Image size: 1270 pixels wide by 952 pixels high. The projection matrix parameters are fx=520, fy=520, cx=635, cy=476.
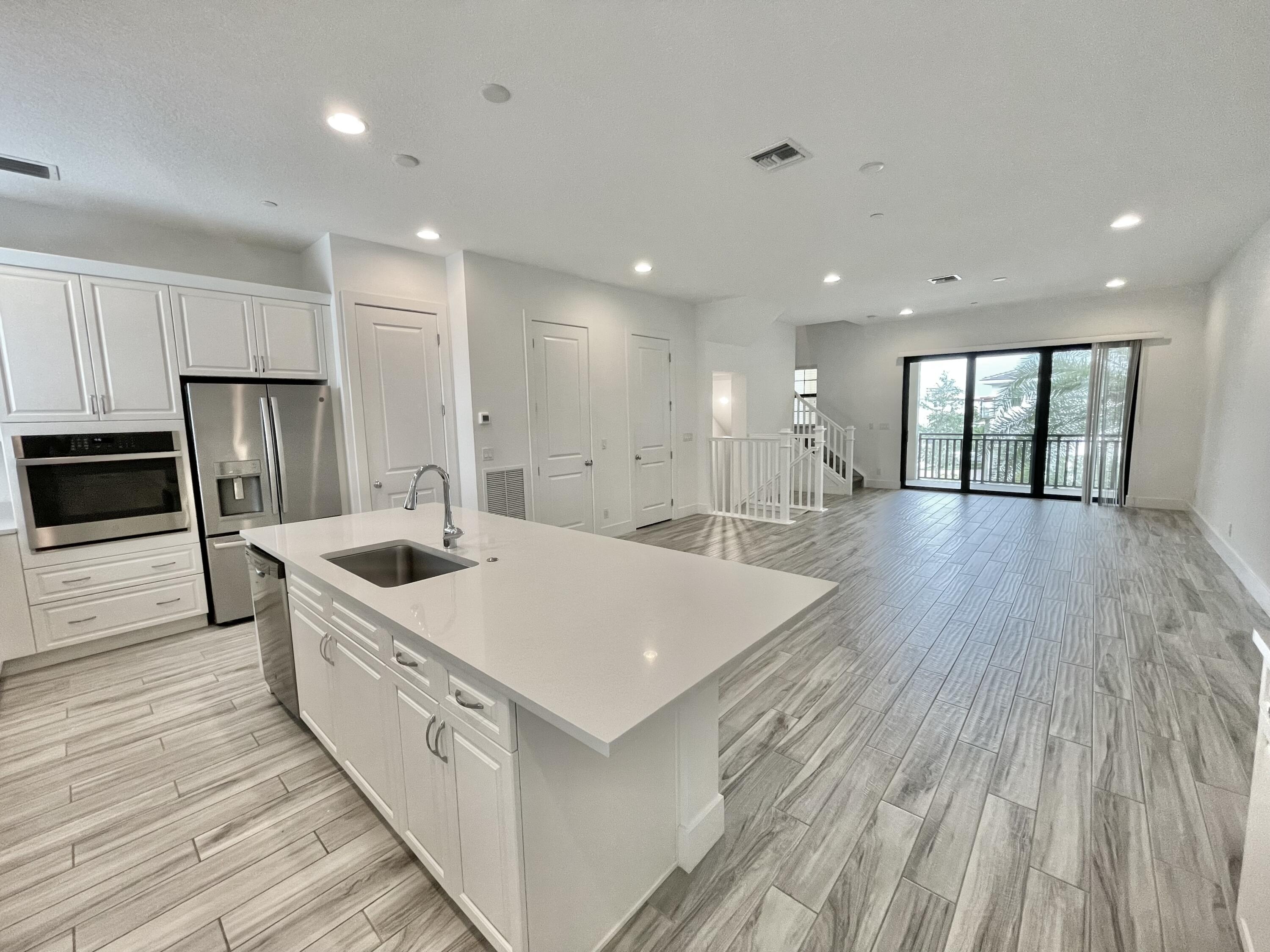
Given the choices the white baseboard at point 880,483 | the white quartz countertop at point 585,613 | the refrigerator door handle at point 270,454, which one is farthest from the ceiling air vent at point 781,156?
the white baseboard at point 880,483

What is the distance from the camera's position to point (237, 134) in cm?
238

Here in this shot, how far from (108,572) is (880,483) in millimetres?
9184

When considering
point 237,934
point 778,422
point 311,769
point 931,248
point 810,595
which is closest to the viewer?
point 237,934

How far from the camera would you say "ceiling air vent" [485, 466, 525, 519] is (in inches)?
177

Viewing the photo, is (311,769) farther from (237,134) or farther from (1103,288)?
(1103,288)

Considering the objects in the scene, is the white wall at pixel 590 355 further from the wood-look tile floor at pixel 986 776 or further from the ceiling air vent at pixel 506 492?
the wood-look tile floor at pixel 986 776

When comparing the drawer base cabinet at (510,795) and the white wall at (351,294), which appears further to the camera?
the white wall at (351,294)

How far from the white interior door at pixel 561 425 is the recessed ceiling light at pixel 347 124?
95.8 inches

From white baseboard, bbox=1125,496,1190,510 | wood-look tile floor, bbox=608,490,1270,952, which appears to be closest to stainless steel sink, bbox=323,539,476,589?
wood-look tile floor, bbox=608,490,1270,952

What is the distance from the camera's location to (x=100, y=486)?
121 inches

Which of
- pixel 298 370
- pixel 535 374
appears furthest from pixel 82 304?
pixel 535 374

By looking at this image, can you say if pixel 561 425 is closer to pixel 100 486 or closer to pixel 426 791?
pixel 100 486

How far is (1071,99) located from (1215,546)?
479 cm

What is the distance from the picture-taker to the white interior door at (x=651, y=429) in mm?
5891
